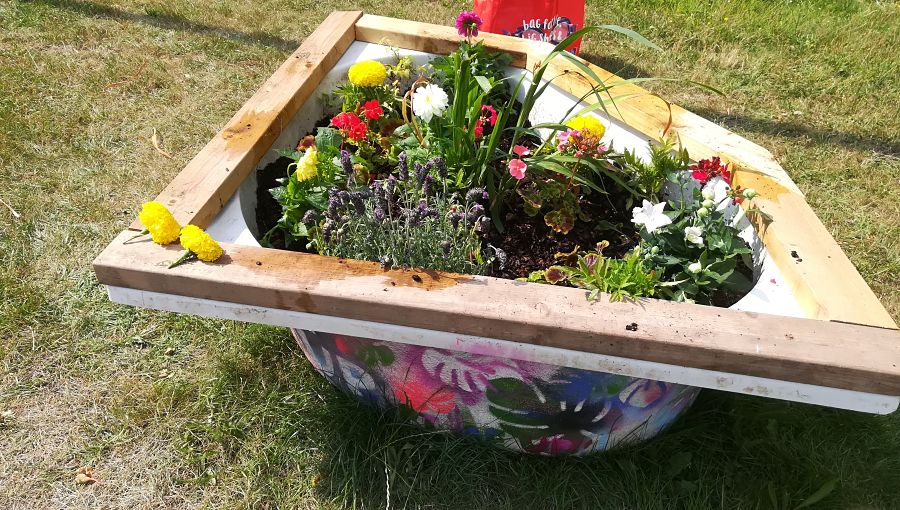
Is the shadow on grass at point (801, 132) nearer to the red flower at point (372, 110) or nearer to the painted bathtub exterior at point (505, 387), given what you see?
the painted bathtub exterior at point (505, 387)

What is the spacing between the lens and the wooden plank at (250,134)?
62.8 inches

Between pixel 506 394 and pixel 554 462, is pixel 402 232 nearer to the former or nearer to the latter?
pixel 506 394

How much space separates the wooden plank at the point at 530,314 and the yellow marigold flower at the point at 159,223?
0.09 feet

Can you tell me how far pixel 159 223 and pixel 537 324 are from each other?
2.81 feet

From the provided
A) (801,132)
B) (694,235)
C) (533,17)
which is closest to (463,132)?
(694,235)

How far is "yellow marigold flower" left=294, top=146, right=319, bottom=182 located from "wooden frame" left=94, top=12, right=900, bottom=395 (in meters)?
0.18

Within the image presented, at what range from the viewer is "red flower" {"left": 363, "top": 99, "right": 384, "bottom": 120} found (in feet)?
6.69

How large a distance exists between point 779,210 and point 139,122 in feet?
9.55

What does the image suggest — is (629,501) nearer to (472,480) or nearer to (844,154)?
(472,480)

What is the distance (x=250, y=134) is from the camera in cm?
184

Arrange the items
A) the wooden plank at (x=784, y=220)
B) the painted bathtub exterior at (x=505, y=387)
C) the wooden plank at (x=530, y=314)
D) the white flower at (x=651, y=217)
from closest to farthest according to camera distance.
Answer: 1. the wooden plank at (x=530, y=314)
2. the wooden plank at (x=784, y=220)
3. the painted bathtub exterior at (x=505, y=387)
4. the white flower at (x=651, y=217)

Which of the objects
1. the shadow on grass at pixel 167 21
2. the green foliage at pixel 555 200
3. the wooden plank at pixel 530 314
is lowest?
the shadow on grass at pixel 167 21

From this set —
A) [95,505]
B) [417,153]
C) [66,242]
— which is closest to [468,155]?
[417,153]

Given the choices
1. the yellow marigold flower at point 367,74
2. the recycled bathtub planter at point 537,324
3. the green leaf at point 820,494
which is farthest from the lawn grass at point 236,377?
the yellow marigold flower at point 367,74
